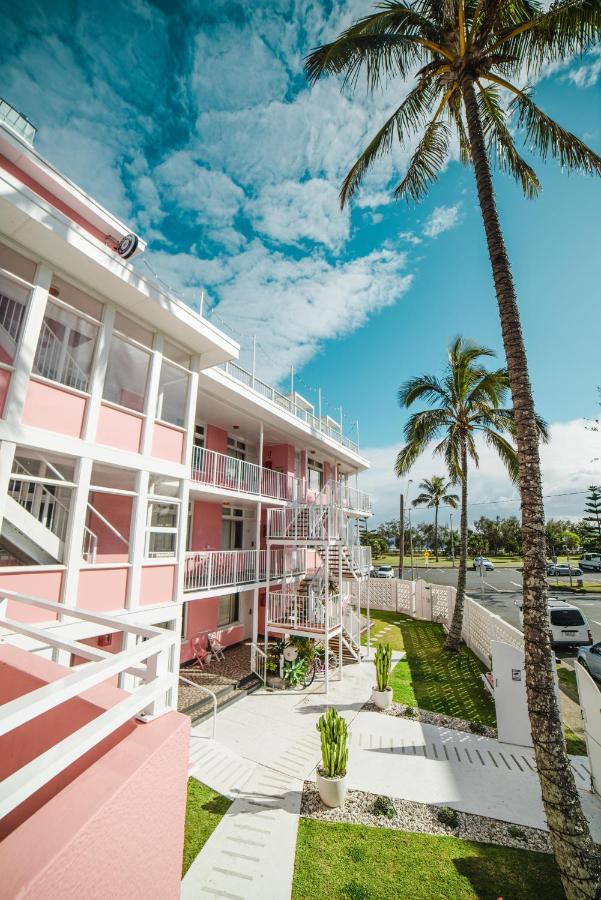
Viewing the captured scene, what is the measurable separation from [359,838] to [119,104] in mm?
12482

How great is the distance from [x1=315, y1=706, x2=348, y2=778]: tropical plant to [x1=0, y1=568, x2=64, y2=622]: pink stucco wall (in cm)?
470

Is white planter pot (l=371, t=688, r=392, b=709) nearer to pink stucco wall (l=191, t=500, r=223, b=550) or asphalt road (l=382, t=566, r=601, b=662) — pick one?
pink stucco wall (l=191, t=500, r=223, b=550)

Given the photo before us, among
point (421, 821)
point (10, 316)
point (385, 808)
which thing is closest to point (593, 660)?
point (421, 821)

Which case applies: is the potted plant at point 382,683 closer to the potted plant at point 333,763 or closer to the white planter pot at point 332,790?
the potted plant at point 333,763

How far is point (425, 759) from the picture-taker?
7.40m

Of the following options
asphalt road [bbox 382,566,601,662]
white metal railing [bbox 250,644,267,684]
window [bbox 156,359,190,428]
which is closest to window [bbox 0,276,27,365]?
window [bbox 156,359,190,428]

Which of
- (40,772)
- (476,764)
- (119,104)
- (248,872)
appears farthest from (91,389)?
(476,764)

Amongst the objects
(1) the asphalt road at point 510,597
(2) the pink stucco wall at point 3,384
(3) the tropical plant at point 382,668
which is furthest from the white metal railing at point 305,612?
(2) the pink stucco wall at point 3,384

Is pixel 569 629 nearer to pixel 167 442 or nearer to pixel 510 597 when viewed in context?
pixel 167 442

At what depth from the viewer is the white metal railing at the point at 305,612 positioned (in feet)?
37.2

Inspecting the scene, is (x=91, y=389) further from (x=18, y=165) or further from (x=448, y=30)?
(x=448, y=30)

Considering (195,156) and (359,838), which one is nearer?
(359,838)

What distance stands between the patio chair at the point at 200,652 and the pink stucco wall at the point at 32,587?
678 centimetres

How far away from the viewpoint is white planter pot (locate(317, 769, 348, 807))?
5.98 meters
